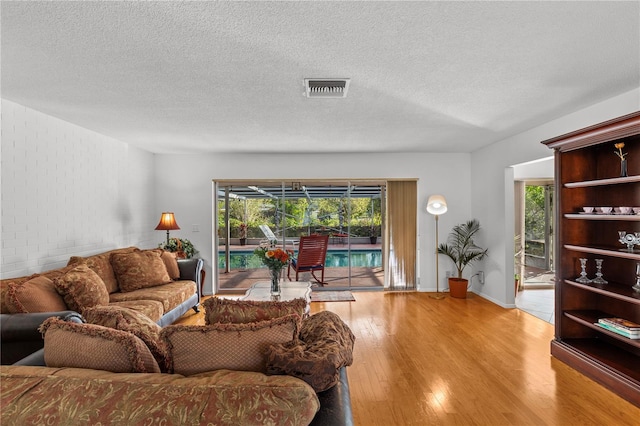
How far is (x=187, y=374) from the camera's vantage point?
1394 millimetres

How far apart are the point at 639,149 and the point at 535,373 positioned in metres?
2.17

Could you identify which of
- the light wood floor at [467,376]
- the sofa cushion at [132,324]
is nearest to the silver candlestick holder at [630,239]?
the light wood floor at [467,376]

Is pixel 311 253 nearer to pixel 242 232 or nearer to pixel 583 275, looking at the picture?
pixel 242 232

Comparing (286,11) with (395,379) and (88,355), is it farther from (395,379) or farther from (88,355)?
(395,379)

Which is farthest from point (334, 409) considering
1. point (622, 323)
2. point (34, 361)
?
point (622, 323)

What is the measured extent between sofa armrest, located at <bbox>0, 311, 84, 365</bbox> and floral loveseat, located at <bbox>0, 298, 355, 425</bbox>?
0.95 m

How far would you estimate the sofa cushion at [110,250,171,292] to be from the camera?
4.21m

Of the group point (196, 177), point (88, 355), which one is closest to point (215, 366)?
point (88, 355)

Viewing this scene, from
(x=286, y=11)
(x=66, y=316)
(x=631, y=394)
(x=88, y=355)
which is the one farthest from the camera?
(x=631, y=394)

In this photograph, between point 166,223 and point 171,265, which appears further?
point 166,223

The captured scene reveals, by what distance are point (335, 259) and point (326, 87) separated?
615cm

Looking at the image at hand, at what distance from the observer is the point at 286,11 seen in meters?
1.81

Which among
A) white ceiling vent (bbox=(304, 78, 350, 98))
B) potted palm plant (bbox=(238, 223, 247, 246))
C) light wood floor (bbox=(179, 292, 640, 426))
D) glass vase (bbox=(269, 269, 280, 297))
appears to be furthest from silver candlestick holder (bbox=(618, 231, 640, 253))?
potted palm plant (bbox=(238, 223, 247, 246))

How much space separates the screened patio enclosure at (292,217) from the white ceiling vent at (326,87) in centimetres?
329
